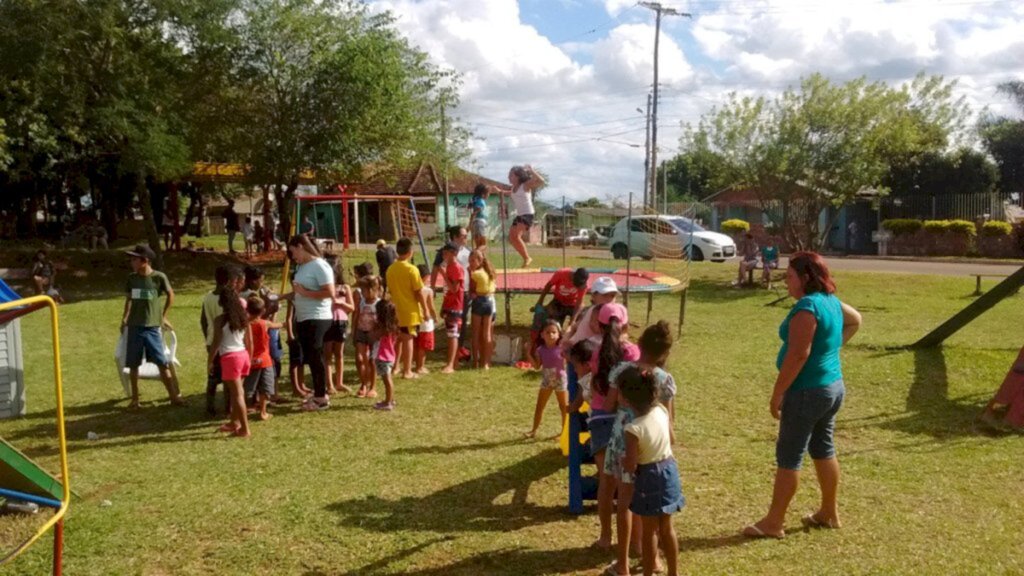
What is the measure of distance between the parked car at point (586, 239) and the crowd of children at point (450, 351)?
26134mm

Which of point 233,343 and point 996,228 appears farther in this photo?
point 996,228

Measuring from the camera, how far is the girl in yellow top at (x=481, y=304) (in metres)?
10.3

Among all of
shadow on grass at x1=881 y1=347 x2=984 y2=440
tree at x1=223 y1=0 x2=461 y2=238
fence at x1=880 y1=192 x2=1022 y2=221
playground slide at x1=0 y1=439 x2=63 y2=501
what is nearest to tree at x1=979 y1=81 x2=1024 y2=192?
fence at x1=880 y1=192 x2=1022 y2=221

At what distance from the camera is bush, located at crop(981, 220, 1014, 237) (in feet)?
97.5

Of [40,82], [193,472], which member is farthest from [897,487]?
[40,82]

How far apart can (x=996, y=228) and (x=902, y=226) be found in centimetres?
333

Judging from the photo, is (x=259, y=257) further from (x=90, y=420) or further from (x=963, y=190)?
(x=963, y=190)

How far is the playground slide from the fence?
1303 inches

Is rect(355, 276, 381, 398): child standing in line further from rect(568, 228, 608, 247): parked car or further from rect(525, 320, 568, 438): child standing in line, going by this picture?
rect(568, 228, 608, 247): parked car

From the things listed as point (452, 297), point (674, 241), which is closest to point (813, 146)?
point (674, 241)

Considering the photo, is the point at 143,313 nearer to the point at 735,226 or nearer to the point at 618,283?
the point at 618,283

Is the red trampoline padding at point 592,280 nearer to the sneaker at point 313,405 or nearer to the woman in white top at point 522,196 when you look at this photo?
the woman in white top at point 522,196

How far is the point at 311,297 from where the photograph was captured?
7.98 metres

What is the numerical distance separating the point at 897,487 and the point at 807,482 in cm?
62
